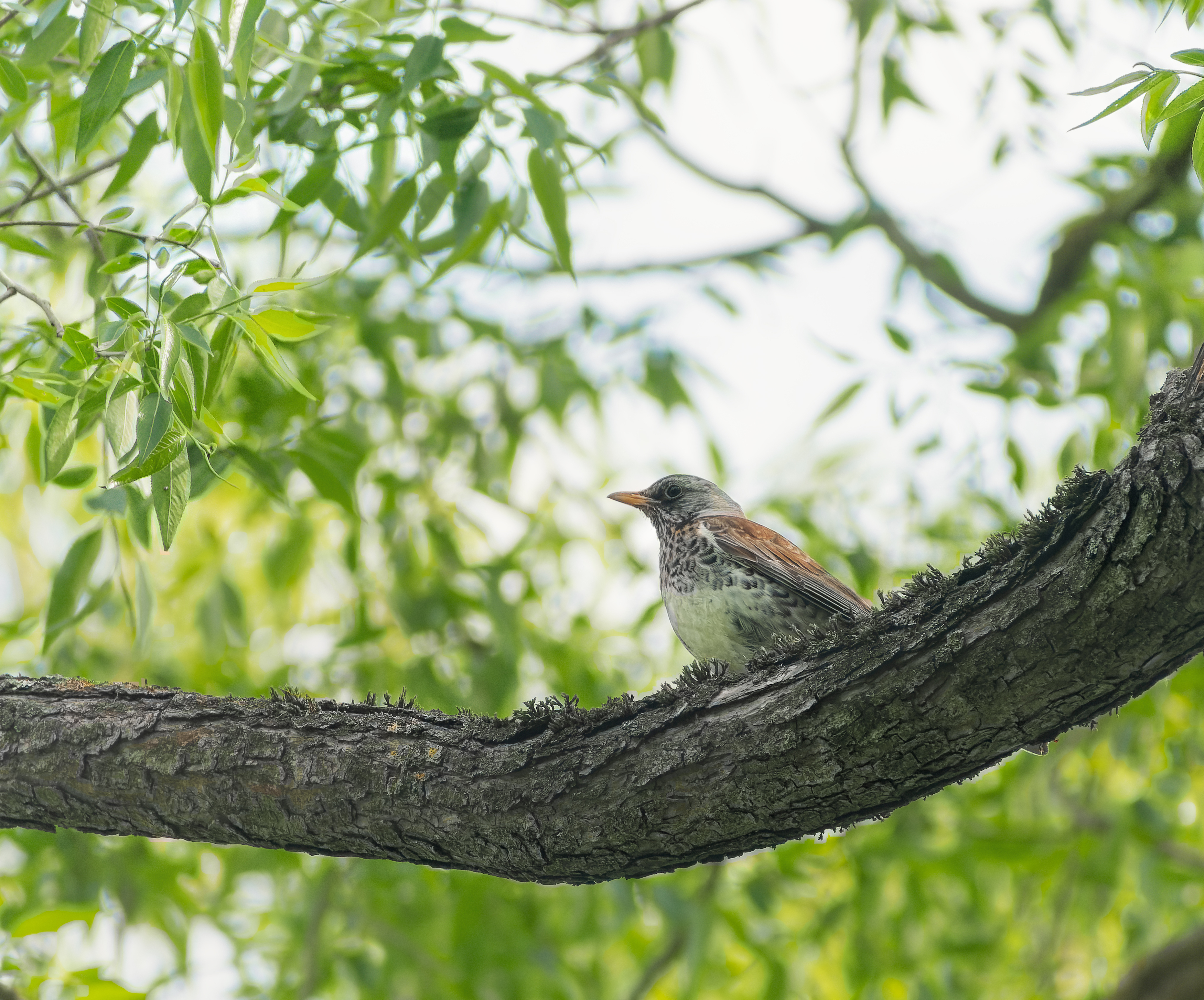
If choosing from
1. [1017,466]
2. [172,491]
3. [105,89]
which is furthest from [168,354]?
[1017,466]

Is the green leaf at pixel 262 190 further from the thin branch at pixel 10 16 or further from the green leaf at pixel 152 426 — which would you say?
the thin branch at pixel 10 16

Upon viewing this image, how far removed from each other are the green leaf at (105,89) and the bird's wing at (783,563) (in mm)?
2468

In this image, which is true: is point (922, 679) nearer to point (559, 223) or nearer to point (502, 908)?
Result: point (559, 223)

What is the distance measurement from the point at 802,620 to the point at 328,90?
2208 mm

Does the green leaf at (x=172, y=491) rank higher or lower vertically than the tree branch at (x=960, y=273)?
lower

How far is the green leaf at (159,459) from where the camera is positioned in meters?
1.64

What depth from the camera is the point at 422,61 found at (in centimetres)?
241

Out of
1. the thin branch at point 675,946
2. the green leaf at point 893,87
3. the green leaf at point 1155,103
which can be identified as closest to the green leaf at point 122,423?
the green leaf at point 1155,103

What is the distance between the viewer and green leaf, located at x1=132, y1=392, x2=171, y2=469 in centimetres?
167

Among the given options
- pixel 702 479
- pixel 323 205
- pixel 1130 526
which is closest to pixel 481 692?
pixel 702 479

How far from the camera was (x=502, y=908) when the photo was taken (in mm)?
4988

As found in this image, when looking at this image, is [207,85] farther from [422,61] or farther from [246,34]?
[422,61]

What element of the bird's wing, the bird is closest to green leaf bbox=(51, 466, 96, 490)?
the bird

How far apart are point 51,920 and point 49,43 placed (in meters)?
1.69
